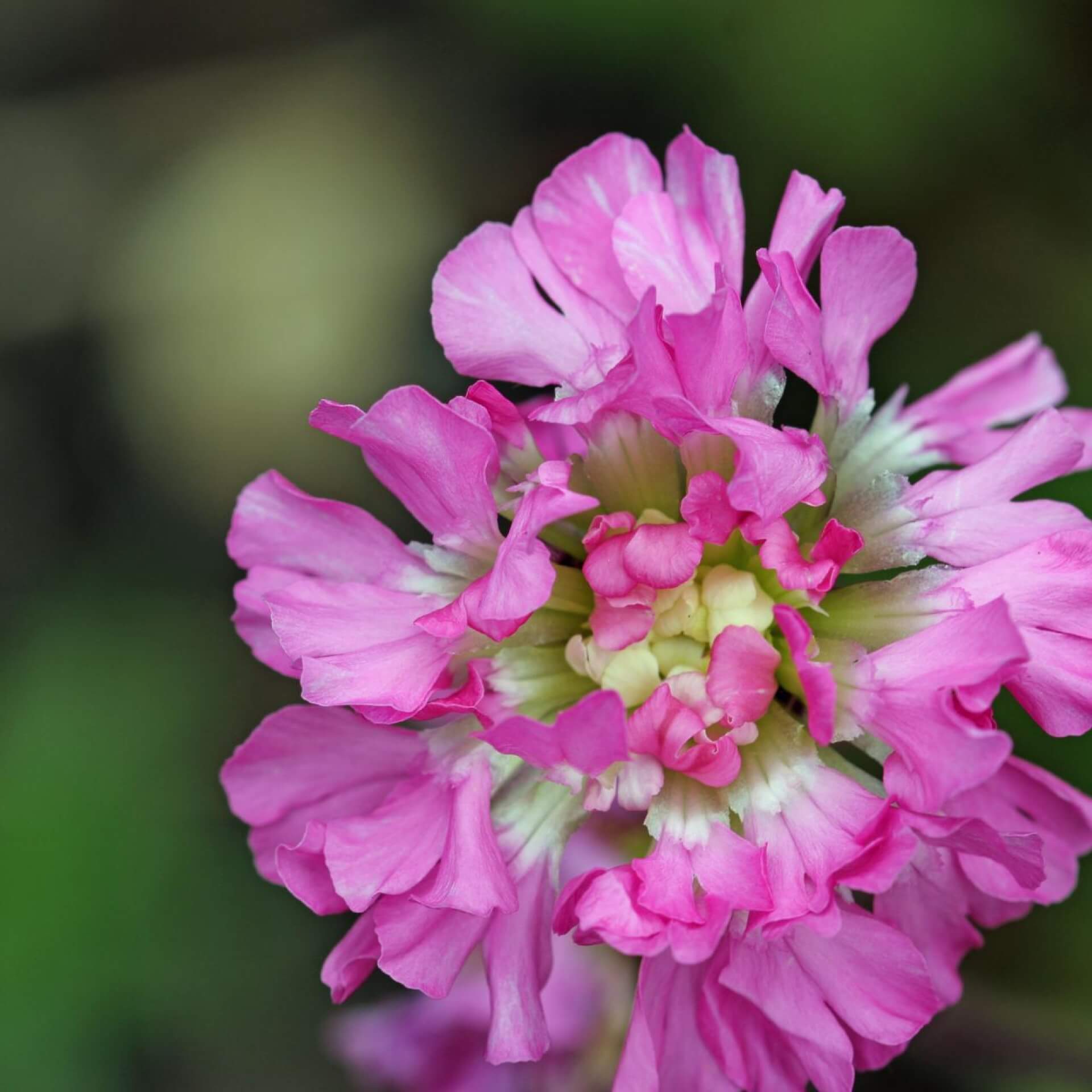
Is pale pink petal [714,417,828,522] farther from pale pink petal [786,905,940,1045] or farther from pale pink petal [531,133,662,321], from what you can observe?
pale pink petal [786,905,940,1045]

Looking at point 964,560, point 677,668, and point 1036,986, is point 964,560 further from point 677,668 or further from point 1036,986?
point 1036,986

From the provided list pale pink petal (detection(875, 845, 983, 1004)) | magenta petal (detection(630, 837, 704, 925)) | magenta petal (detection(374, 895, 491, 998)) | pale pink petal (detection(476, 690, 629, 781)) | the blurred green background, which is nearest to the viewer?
pale pink petal (detection(476, 690, 629, 781))

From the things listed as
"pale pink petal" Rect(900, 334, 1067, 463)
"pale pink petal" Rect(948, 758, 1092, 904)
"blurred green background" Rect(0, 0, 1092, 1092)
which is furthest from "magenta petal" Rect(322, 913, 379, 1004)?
"blurred green background" Rect(0, 0, 1092, 1092)

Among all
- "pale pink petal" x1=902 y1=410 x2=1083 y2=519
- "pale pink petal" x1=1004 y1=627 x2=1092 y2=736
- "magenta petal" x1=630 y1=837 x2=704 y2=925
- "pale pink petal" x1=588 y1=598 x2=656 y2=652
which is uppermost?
"pale pink petal" x1=902 y1=410 x2=1083 y2=519

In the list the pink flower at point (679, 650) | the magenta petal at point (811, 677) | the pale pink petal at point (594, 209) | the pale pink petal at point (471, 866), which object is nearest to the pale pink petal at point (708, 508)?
the pink flower at point (679, 650)

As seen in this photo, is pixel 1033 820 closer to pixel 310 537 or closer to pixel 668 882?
pixel 668 882

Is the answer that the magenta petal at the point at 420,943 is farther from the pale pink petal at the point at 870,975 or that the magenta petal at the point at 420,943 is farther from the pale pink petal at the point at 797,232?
the pale pink petal at the point at 797,232

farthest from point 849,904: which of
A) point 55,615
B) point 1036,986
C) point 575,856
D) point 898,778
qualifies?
point 55,615
